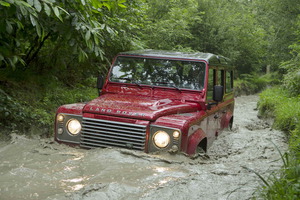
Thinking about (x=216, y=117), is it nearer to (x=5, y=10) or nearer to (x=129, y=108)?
(x=129, y=108)

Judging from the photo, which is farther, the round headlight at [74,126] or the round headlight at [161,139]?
the round headlight at [74,126]

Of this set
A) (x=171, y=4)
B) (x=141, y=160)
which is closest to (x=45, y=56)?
(x=141, y=160)

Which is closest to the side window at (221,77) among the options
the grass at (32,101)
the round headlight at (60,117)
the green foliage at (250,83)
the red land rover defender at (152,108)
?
the red land rover defender at (152,108)

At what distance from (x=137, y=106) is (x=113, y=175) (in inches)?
50.6

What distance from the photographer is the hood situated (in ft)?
14.4

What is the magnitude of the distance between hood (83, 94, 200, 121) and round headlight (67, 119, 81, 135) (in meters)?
0.26

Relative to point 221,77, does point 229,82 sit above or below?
below

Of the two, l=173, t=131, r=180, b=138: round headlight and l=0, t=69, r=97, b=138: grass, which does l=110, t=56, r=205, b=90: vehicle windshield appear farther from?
l=0, t=69, r=97, b=138: grass

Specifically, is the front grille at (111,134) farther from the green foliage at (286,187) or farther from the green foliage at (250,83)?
the green foliage at (250,83)

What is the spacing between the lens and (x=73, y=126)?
470cm

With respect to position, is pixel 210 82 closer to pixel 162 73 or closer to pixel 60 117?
pixel 162 73

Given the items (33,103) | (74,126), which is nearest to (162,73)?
(74,126)

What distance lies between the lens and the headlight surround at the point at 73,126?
468 cm

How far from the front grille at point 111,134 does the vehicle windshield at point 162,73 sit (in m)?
1.32
